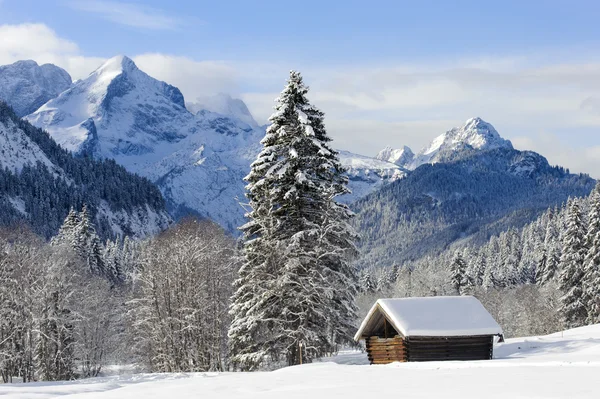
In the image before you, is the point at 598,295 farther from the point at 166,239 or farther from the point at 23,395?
the point at 23,395

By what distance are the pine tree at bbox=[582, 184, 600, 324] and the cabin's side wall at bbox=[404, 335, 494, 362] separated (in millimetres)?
27122

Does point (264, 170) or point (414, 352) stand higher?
point (264, 170)

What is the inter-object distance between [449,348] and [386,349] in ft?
10.7

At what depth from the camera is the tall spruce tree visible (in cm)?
3109

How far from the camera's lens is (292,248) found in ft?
102

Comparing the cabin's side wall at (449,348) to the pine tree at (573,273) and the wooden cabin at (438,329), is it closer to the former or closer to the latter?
the wooden cabin at (438,329)

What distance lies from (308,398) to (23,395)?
41.7ft

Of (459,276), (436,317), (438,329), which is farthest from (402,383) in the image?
(459,276)

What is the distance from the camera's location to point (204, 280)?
Answer: 4494 centimetres

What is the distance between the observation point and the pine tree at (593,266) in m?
55.8

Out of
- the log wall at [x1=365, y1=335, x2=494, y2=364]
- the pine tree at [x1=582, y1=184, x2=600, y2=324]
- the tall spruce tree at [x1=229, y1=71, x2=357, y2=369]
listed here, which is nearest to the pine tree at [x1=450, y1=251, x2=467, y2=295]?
the pine tree at [x1=582, y1=184, x2=600, y2=324]

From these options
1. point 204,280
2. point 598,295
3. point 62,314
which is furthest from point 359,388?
point 598,295

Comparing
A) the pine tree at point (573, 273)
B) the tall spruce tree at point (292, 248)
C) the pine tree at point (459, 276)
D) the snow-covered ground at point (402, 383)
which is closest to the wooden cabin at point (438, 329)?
the tall spruce tree at point (292, 248)

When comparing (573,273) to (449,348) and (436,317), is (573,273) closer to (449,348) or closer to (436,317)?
(449,348)
